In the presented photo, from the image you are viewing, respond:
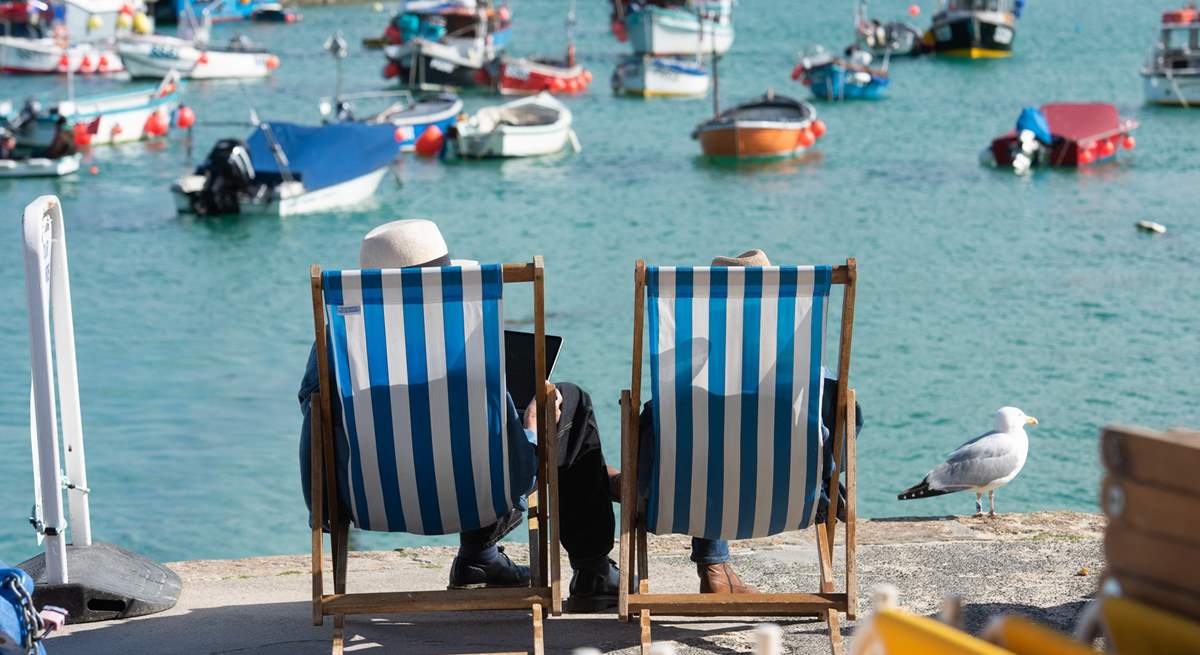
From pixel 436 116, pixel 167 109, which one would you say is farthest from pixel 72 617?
pixel 167 109

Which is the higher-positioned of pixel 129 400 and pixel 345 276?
pixel 345 276

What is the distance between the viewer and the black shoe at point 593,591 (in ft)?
14.6

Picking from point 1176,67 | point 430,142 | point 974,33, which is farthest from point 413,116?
point 974,33

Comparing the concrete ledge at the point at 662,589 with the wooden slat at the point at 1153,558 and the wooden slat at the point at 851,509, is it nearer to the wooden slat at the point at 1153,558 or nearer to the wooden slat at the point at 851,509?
the wooden slat at the point at 851,509

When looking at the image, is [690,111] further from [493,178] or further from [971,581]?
[971,581]

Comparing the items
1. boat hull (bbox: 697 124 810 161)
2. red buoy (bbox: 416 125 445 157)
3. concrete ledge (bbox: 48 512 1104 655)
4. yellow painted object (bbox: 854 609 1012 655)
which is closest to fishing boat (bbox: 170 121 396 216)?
red buoy (bbox: 416 125 445 157)

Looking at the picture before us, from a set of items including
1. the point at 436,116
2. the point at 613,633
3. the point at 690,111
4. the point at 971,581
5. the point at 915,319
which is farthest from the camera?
the point at 690,111

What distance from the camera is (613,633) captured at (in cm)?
425

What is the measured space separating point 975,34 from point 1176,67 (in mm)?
10912

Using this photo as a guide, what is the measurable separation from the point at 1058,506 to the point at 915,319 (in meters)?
6.08

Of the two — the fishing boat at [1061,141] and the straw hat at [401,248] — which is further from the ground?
the straw hat at [401,248]

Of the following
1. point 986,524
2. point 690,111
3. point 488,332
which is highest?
point 488,332

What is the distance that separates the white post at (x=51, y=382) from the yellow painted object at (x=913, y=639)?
260 centimetres

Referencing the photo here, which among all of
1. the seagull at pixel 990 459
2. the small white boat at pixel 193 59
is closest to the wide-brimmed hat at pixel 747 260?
the seagull at pixel 990 459
